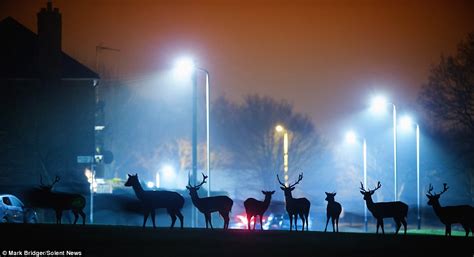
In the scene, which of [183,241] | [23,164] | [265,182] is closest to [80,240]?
[183,241]

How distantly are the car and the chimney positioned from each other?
29.6 metres

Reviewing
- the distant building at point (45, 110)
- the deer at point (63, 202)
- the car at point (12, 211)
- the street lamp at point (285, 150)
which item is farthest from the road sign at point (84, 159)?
the deer at point (63, 202)

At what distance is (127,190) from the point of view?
81438 mm

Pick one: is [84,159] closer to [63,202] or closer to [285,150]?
[285,150]

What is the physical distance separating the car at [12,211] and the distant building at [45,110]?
1016 inches

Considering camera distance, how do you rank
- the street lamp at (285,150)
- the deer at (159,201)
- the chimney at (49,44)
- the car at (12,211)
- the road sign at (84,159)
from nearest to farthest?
the deer at (159,201), the car at (12,211), the chimney at (49,44), the road sign at (84,159), the street lamp at (285,150)

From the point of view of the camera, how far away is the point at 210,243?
1250 inches

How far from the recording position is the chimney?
77.1 metres

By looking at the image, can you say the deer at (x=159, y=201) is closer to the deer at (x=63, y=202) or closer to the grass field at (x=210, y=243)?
the grass field at (x=210, y=243)

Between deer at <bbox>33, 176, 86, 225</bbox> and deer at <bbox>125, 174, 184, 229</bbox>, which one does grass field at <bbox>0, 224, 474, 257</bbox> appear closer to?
deer at <bbox>125, 174, 184, 229</bbox>

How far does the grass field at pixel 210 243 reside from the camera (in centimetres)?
2903

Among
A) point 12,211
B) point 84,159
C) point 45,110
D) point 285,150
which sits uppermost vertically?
point 45,110

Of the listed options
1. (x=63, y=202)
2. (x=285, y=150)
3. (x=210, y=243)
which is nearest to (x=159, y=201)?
(x=63, y=202)

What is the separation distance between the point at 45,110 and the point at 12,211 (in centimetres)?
3132
